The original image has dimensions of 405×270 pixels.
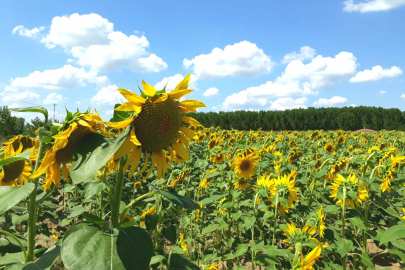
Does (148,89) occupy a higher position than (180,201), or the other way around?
(148,89)

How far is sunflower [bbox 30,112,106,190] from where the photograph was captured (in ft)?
3.04

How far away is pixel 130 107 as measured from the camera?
1052 mm

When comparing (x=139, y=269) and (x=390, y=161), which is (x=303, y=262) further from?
(x=390, y=161)

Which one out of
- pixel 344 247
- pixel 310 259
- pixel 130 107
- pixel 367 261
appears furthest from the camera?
pixel 367 261

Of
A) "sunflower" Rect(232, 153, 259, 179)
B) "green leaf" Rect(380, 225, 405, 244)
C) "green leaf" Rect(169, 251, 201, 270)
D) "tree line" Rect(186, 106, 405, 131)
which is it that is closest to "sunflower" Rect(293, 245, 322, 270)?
"green leaf" Rect(380, 225, 405, 244)

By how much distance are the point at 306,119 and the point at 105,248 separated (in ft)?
154

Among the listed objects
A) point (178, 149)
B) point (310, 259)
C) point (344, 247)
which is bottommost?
point (344, 247)

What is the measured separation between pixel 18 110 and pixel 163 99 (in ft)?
1.62

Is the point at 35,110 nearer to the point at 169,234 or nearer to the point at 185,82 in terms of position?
the point at 185,82

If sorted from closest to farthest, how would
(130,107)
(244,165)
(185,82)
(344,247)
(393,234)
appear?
(130,107)
(185,82)
(393,234)
(344,247)
(244,165)

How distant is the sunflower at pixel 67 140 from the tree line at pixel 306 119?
41.5m

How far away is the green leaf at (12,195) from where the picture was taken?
35.1 inches

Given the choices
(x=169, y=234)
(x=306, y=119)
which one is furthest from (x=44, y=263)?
(x=306, y=119)

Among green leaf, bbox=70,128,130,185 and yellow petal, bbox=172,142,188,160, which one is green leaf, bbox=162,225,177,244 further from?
green leaf, bbox=70,128,130,185
